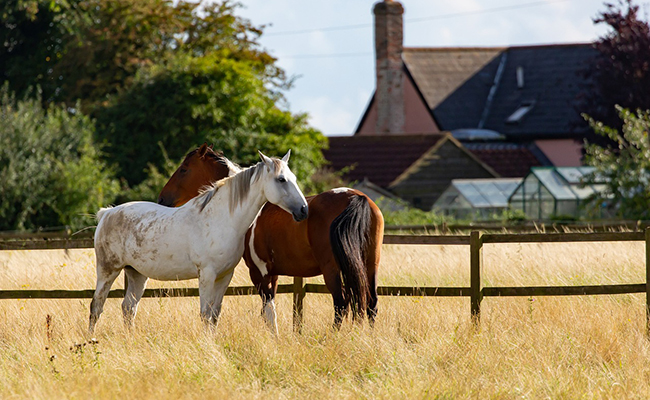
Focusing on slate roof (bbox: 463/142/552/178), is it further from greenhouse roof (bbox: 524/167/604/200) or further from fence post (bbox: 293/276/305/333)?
fence post (bbox: 293/276/305/333)

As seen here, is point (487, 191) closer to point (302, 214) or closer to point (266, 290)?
point (266, 290)

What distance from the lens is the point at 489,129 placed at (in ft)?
154

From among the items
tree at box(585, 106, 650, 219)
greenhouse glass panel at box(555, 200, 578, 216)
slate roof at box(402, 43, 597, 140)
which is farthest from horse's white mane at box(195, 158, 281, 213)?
slate roof at box(402, 43, 597, 140)

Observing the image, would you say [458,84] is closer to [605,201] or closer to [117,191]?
[605,201]

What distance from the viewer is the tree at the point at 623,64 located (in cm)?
→ 3534

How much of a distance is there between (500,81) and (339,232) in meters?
43.4

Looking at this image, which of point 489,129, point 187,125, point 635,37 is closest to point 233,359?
point 187,125

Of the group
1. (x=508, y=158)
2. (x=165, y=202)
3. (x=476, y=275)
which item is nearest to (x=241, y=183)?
(x=165, y=202)

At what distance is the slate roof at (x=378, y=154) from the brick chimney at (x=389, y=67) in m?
6.25

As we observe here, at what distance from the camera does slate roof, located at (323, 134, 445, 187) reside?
3556cm

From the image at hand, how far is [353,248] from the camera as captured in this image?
7.68m

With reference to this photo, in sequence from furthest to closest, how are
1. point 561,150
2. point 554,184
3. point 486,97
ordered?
point 486,97, point 561,150, point 554,184

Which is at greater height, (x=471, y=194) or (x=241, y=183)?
(x=241, y=183)

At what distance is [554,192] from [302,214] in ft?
64.3
